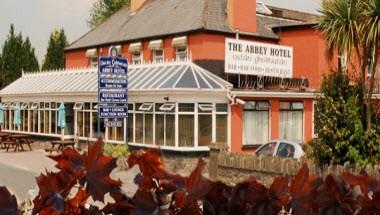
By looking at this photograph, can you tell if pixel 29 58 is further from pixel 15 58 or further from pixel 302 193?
pixel 302 193

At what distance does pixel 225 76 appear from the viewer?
83.5ft

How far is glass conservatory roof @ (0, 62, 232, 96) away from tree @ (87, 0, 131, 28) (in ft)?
99.7

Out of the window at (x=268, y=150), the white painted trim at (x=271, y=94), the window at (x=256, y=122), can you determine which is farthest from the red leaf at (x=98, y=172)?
the window at (x=256, y=122)

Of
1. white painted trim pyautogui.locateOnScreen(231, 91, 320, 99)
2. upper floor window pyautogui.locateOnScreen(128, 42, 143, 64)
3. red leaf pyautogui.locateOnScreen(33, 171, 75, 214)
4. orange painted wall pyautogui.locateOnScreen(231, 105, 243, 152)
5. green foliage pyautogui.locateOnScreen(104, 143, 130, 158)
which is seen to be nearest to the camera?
red leaf pyautogui.locateOnScreen(33, 171, 75, 214)

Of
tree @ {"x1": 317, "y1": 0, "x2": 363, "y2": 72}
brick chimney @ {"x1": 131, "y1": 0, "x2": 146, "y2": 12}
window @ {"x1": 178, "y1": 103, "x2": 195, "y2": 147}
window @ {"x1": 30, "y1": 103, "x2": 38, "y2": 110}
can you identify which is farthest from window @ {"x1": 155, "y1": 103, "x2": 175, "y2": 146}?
brick chimney @ {"x1": 131, "y1": 0, "x2": 146, "y2": 12}

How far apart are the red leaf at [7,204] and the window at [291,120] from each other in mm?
23054

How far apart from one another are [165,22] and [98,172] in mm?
28903

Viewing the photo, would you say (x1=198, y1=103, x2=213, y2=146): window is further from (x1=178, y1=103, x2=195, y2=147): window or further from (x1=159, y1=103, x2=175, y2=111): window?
(x1=159, y1=103, x2=175, y2=111): window

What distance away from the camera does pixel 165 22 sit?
101 feet

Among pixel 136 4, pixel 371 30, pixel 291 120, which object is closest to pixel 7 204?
pixel 371 30

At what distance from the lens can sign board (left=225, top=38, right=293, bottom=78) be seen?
23938 mm

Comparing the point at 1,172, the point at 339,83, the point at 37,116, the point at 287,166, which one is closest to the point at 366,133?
the point at 339,83

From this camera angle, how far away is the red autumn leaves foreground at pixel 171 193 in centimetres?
239

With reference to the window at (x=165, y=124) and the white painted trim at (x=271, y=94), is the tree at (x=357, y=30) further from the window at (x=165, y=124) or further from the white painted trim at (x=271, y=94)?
the window at (x=165, y=124)
